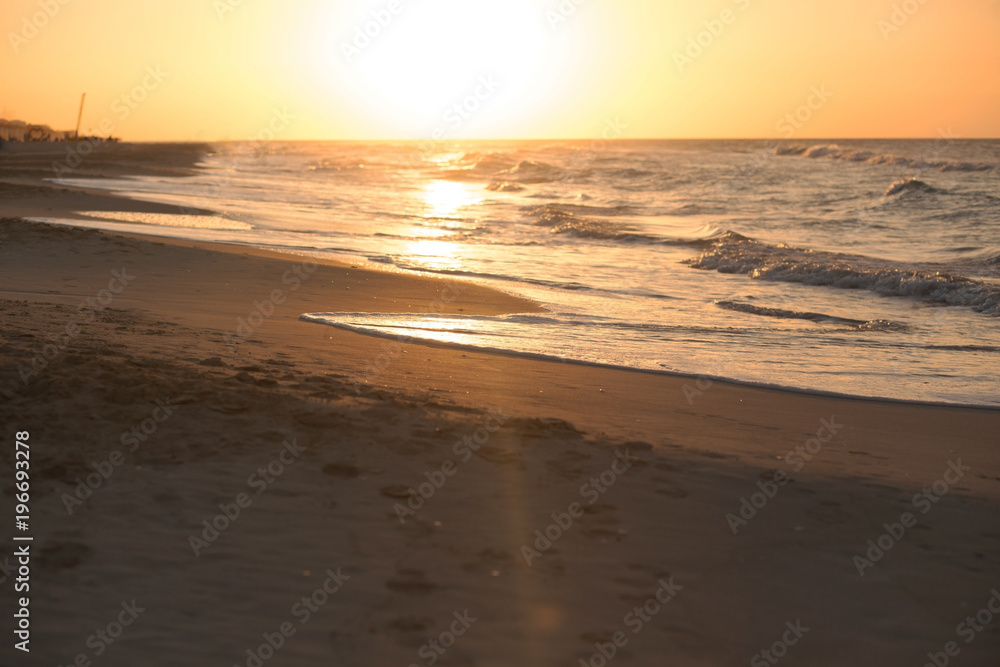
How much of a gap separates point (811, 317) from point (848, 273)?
161 inches

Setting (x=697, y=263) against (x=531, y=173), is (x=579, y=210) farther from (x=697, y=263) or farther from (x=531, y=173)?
(x=531, y=173)

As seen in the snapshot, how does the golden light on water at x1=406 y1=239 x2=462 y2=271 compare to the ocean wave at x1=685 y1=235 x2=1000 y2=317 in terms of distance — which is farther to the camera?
the golden light on water at x1=406 y1=239 x2=462 y2=271

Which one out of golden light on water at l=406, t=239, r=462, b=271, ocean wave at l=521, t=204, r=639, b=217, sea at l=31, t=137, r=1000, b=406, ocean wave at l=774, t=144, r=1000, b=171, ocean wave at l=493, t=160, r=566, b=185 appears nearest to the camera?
sea at l=31, t=137, r=1000, b=406

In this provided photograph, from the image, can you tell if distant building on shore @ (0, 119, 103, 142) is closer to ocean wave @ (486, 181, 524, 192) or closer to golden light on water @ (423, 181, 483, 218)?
golden light on water @ (423, 181, 483, 218)

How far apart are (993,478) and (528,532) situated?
3.20 m

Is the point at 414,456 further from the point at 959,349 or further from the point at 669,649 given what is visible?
the point at 959,349

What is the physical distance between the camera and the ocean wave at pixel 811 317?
33.9ft

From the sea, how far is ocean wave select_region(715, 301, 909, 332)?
36 millimetres

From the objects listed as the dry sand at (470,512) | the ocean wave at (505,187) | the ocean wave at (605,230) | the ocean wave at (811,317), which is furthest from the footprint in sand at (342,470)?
the ocean wave at (505,187)

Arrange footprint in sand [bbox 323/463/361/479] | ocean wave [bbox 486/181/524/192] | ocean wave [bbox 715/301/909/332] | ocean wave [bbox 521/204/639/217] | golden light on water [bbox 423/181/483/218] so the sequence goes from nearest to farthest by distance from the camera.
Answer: footprint in sand [bbox 323/463/361/479] < ocean wave [bbox 715/301/909/332] < golden light on water [bbox 423/181/483/218] < ocean wave [bbox 521/204/639/217] < ocean wave [bbox 486/181/524/192]

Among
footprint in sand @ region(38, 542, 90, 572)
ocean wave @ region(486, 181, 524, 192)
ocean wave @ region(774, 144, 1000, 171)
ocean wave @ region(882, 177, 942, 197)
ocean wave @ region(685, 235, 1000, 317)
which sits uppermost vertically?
ocean wave @ region(774, 144, 1000, 171)

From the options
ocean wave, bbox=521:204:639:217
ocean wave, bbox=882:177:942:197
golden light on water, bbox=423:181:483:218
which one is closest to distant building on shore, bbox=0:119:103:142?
golden light on water, bbox=423:181:483:218

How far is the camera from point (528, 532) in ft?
12.4

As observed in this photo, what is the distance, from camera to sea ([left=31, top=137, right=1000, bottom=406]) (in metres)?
8.02
